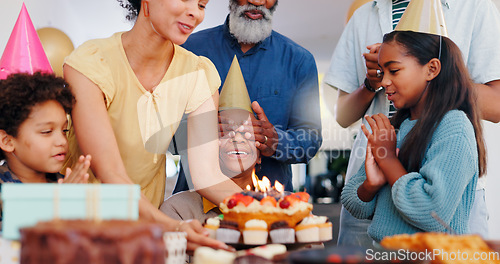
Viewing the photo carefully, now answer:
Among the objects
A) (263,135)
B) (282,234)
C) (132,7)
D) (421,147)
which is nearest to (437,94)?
(421,147)

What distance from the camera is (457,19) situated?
192cm

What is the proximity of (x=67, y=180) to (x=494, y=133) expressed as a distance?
3.31 m

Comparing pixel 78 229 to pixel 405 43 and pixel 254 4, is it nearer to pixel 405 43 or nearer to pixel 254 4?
pixel 405 43

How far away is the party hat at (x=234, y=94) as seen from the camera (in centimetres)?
196

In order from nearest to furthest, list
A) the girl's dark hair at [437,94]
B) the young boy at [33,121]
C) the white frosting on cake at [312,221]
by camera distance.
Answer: the white frosting on cake at [312,221] < the young boy at [33,121] < the girl's dark hair at [437,94]

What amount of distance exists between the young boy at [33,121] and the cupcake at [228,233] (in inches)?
20.1

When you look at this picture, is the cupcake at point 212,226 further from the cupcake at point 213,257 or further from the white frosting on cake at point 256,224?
the cupcake at point 213,257

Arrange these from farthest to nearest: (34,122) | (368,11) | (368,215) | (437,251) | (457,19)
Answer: (368,11)
(457,19)
(368,215)
(34,122)
(437,251)

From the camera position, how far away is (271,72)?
7.47ft

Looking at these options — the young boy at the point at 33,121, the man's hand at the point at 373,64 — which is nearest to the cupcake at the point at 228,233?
the young boy at the point at 33,121

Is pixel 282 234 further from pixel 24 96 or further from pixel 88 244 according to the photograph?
pixel 24 96

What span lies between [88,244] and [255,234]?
0.54 meters

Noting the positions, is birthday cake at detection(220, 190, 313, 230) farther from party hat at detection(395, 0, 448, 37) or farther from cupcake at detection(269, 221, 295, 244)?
party hat at detection(395, 0, 448, 37)

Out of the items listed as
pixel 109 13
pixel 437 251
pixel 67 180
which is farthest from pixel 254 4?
pixel 109 13
